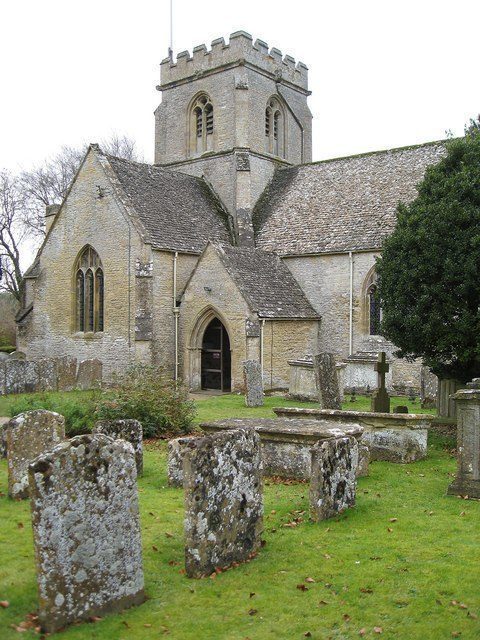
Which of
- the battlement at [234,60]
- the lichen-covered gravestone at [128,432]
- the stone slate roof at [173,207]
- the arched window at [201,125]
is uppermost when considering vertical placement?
the battlement at [234,60]

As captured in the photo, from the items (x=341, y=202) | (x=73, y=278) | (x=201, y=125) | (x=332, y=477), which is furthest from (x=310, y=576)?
(x=201, y=125)

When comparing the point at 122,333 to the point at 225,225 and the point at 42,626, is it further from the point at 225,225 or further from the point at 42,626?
the point at 42,626

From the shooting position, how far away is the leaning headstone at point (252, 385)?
1905 cm

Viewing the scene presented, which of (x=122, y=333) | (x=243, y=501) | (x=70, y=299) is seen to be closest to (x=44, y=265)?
(x=70, y=299)

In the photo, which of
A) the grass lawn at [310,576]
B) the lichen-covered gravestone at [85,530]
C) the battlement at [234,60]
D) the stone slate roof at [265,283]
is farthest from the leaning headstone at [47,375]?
the lichen-covered gravestone at [85,530]

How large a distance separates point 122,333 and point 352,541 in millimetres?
18941

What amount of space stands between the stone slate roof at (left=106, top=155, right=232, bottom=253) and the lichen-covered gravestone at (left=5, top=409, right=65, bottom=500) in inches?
614

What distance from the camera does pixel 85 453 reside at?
551cm

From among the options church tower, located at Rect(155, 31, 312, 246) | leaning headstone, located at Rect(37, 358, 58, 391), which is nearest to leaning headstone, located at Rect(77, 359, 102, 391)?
leaning headstone, located at Rect(37, 358, 58, 391)

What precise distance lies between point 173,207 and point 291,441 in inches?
732

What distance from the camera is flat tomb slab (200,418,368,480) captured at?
1000cm

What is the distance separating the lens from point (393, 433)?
11.6 metres

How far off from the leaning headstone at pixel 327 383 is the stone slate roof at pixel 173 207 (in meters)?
10.3

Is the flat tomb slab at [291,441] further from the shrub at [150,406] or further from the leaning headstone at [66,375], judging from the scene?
the leaning headstone at [66,375]
